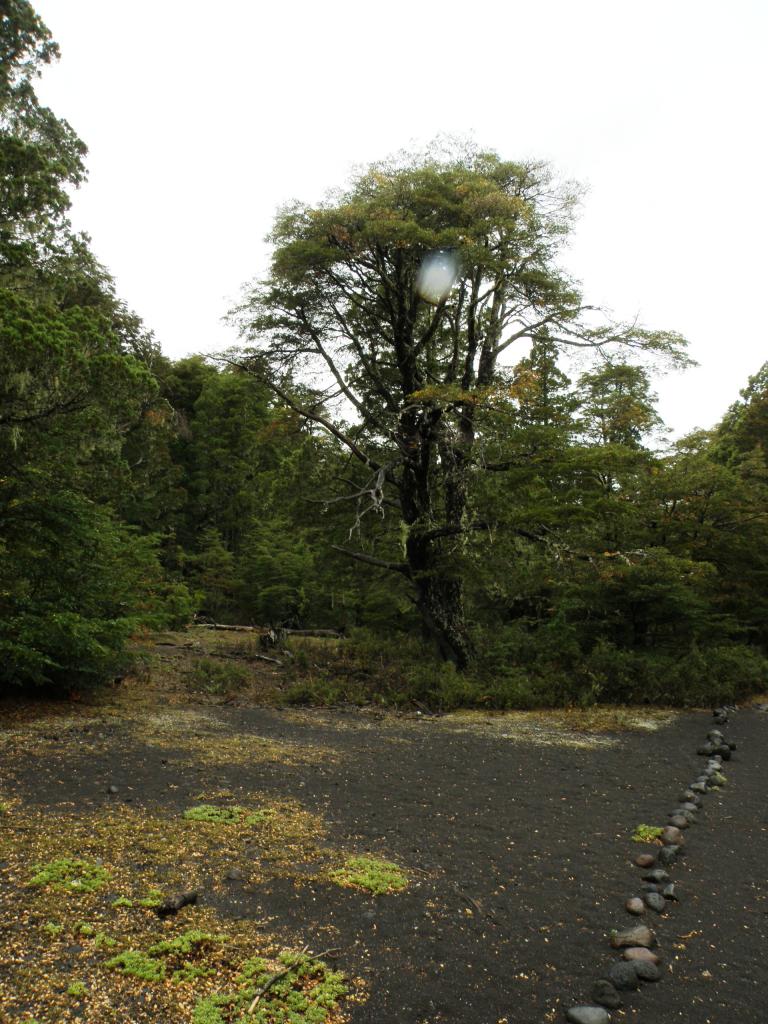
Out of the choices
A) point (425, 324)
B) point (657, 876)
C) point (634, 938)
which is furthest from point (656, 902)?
point (425, 324)

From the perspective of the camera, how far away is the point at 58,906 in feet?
10.6

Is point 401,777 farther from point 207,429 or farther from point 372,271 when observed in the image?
point 207,429

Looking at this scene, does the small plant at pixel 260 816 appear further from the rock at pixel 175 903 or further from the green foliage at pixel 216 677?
the green foliage at pixel 216 677

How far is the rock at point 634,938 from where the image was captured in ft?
10.8

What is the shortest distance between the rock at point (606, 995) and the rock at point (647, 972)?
0.20m

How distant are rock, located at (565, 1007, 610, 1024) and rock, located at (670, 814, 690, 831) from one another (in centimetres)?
289

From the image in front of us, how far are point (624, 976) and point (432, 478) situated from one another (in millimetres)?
11620

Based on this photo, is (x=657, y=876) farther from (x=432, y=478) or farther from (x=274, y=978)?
(x=432, y=478)

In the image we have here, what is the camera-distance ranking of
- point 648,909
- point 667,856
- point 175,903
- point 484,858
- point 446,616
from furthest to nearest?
1. point 446,616
2. point 667,856
3. point 484,858
4. point 648,909
5. point 175,903

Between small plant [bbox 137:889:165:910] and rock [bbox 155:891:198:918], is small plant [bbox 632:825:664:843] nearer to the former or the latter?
rock [bbox 155:891:198:918]

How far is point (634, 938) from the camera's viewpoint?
3322 mm

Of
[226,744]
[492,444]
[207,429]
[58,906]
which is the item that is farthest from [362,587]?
[207,429]

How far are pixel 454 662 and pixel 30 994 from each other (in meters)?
11.1

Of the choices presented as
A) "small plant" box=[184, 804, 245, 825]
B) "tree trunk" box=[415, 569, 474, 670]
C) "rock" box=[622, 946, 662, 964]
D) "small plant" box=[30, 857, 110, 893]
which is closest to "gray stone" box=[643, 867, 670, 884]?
"rock" box=[622, 946, 662, 964]
